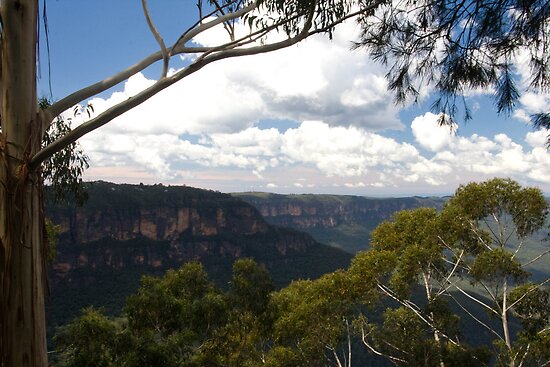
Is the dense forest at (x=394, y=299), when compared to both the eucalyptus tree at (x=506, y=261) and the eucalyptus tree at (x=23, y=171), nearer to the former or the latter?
the eucalyptus tree at (x=506, y=261)

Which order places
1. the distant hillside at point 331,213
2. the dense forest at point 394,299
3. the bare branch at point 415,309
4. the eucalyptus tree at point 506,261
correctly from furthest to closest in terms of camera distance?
1. the distant hillside at point 331,213
2. the bare branch at point 415,309
3. the eucalyptus tree at point 506,261
4. the dense forest at point 394,299

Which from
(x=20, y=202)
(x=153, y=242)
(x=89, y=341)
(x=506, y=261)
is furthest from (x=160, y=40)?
(x=153, y=242)

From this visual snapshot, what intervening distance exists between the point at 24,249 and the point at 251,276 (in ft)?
26.1

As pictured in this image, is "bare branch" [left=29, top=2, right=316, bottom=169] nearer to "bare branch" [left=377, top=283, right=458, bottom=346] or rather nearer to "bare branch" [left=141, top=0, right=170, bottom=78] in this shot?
"bare branch" [left=141, top=0, right=170, bottom=78]

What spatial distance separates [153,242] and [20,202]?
80.5 meters

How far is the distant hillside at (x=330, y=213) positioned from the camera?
13950 cm

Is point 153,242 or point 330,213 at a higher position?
point 330,213

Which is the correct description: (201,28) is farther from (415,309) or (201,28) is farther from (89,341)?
(415,309)

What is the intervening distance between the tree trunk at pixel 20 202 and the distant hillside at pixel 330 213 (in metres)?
131

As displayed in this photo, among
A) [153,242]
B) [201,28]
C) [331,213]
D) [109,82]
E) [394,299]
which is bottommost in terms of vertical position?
[153,242]

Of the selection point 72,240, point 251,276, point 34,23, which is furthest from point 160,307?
point 72,240

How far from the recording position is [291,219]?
146m

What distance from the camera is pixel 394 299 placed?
34.6 ft

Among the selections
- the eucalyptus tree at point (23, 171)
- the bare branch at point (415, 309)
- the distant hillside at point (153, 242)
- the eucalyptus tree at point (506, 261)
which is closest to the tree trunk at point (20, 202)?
the eucalyptus tree at point (23, 171)
